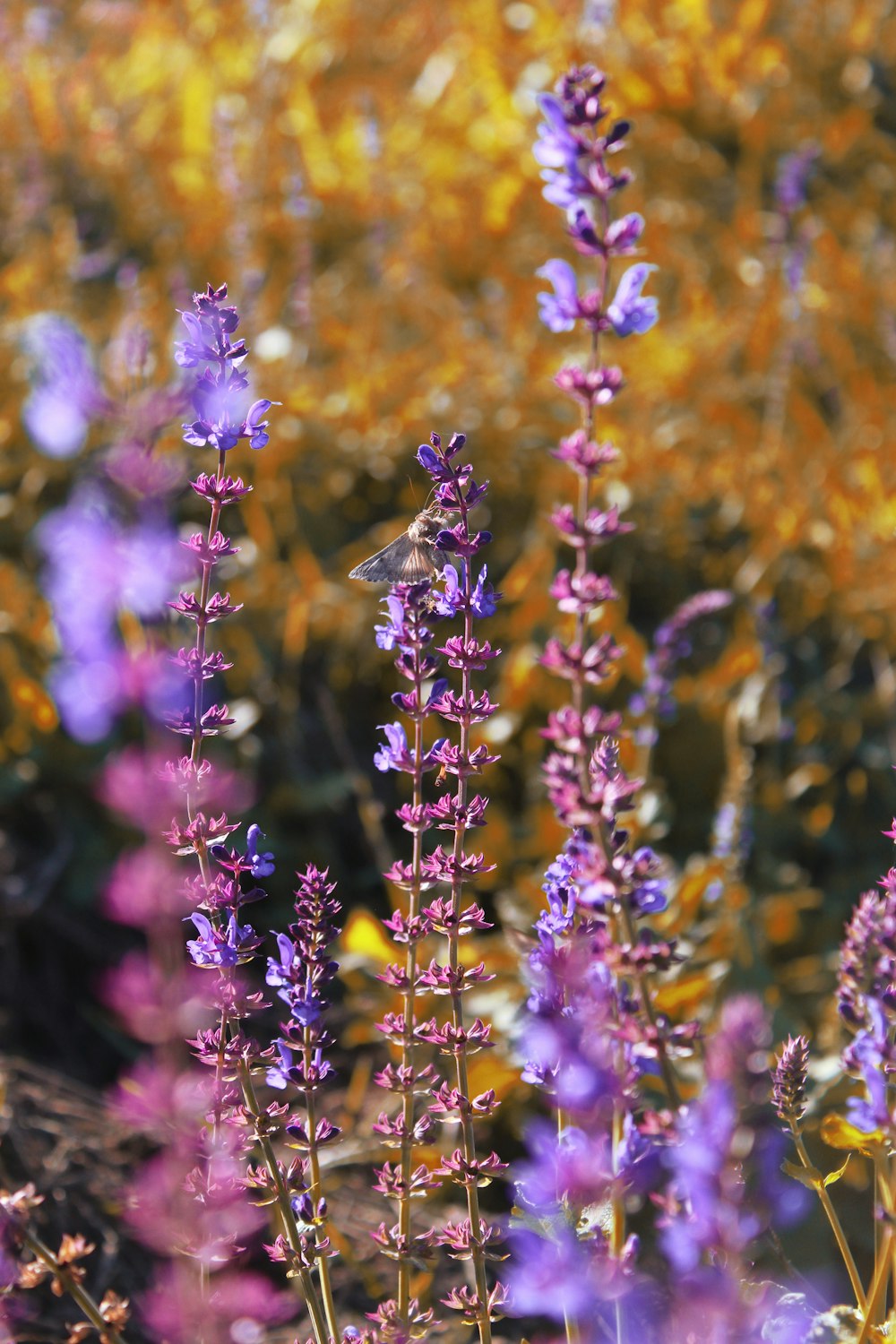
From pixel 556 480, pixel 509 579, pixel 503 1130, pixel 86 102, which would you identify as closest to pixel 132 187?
pixel 86 102

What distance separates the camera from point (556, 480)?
3.81 metres

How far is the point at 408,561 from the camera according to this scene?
1.25 metres

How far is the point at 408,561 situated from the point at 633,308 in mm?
315

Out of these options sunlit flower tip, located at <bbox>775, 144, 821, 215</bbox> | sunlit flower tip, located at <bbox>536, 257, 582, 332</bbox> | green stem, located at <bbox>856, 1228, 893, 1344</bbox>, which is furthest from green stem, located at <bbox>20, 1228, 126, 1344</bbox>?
sunlit flower tip, located at <bbox>775, 144, 821, 215</bbox>

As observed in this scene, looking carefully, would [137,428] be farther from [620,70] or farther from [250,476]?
[620,70]

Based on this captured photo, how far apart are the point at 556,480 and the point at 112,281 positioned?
2.58 metres

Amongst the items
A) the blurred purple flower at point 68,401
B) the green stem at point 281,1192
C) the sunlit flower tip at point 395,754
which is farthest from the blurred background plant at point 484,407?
A: the green stem at point 281,1192

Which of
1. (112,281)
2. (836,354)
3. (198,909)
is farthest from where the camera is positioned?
(112,281)

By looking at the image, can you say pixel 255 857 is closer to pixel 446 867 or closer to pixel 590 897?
pixel 446 867

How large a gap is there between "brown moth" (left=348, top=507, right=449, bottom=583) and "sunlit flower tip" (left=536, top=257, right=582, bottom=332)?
0.25 m

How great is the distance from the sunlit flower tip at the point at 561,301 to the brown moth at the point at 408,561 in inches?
9.9

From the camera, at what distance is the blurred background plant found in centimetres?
292

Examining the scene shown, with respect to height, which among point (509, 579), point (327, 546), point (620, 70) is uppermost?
point (620, 70)

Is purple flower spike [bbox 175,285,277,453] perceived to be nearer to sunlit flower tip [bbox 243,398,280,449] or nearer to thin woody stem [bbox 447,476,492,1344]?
sunlit flower tip [bbox 243,398,280,449]
